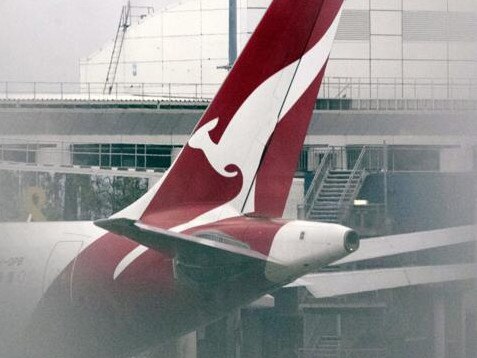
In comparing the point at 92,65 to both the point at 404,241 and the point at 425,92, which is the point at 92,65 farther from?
the point at 404,241

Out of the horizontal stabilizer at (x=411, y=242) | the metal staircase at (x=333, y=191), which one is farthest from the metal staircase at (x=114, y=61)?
the horizontal stabilizer at (x=411, y=242)

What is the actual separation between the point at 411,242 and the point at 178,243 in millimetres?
11509

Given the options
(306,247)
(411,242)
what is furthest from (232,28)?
(306,247)

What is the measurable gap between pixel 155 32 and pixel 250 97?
97.7 ft

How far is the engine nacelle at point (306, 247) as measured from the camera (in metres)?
→ 23.8

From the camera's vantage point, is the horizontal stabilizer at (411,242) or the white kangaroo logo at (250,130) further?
the horizontal stabilizer at (411,242)

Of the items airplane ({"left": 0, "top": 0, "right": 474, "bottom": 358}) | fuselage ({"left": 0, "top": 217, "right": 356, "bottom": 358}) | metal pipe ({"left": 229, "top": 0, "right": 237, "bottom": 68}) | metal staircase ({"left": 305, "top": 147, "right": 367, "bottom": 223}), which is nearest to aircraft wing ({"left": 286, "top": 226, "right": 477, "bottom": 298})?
fuselage ({"left": 0, "top": 217, "right": 356, "bottom": 358})

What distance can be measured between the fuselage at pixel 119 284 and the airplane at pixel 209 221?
0.02 m

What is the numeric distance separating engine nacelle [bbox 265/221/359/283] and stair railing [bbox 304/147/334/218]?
58.7ft

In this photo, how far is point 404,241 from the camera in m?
34.5

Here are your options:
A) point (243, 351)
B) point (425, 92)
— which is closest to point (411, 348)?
point (243, 351)

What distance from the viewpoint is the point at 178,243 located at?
935 inches

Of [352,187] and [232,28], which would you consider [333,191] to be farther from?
[232,28]

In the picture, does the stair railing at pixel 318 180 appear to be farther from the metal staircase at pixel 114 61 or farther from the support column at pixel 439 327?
the metal staircase at pixel 114 61
